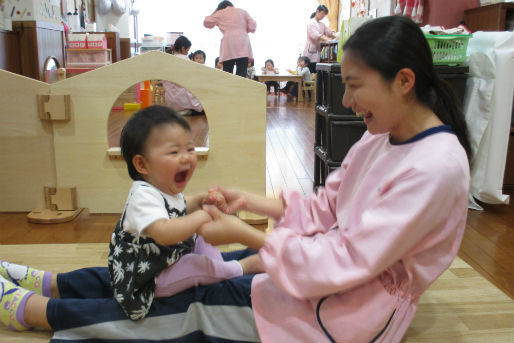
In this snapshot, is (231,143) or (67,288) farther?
(231,143)

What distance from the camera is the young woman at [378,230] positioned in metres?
0.89

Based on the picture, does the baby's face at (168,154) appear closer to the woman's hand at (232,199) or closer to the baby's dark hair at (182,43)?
the woman's hand at (232,199)

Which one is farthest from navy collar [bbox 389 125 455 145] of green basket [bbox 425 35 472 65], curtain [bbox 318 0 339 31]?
curtain [bbox 318 0 339 31]

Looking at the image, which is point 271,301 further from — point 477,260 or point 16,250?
point 16,250

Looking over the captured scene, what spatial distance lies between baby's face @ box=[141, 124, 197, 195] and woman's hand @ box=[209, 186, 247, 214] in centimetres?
11

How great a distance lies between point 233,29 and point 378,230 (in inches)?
188

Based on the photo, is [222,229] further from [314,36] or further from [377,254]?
[314,36]

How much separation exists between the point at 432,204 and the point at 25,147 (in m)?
1.82

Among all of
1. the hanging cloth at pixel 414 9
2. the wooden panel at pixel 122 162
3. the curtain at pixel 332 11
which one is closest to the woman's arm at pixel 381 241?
the wooden panel at pixel 122 162

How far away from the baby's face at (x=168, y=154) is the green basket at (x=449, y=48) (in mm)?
1506

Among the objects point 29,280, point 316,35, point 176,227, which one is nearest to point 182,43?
point 316,35

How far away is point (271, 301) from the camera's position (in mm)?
1059

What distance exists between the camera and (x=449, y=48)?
88.0 inches

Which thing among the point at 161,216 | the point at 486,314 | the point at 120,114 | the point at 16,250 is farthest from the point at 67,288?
the point at 120,114
